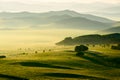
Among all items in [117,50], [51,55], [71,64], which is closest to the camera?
[71,64]

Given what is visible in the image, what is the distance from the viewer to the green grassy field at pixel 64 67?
10169 cm

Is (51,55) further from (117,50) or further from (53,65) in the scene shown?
(117,50)

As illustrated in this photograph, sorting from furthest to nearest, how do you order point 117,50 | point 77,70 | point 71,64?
1. point 117,50
2. point 71,64
3. point 77,70

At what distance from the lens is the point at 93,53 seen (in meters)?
146

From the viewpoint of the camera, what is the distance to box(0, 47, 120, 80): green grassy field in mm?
101688

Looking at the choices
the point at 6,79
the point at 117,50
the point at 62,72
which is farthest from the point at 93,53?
the point at 6,79

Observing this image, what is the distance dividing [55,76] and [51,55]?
36.4m

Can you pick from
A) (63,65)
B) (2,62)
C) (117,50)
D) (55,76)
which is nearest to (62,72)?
(55,76)

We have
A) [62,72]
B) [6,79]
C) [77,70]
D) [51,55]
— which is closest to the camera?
[6,79]

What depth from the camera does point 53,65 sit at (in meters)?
118

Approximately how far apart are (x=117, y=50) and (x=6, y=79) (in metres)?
74.7

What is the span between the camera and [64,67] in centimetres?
11706

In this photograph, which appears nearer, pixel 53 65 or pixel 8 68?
pixel 8 68

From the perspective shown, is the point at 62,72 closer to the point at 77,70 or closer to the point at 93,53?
the point at 77,70
